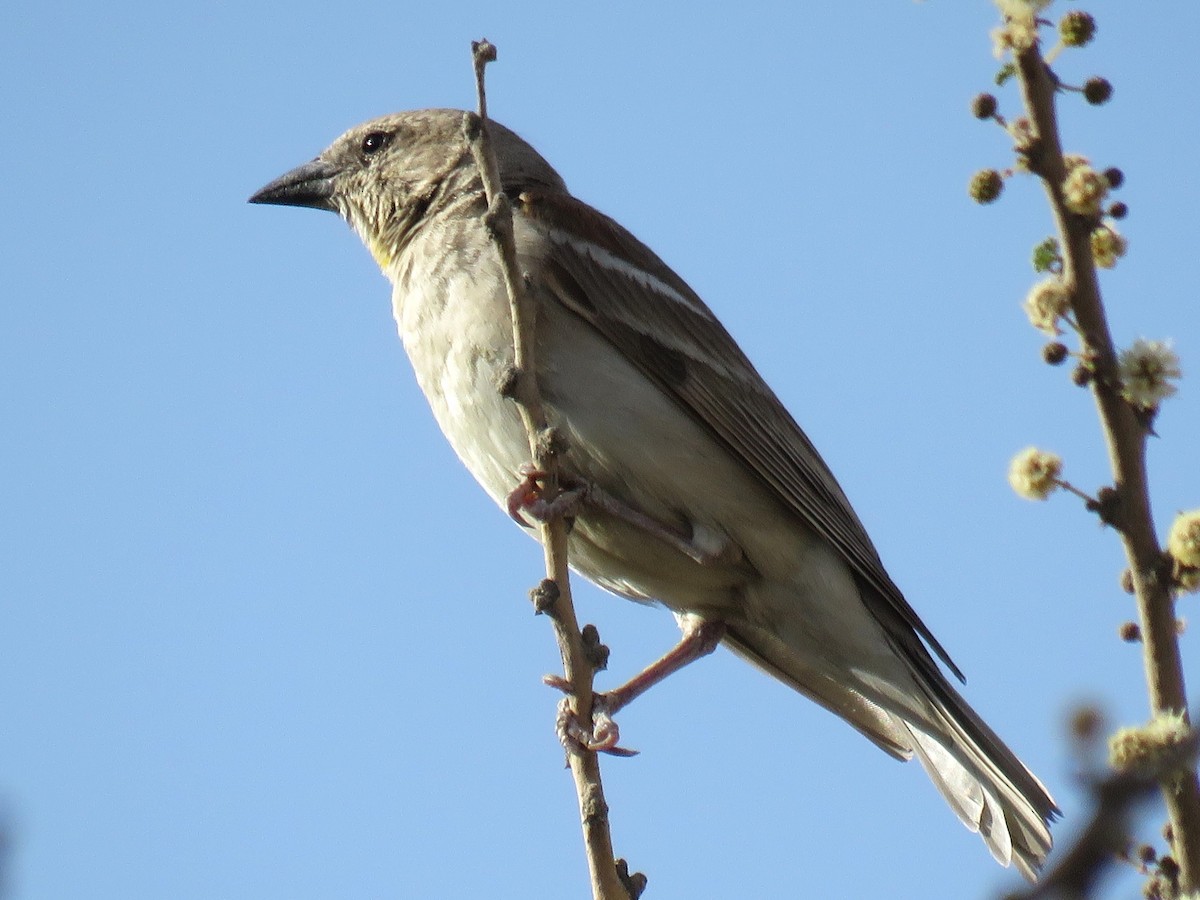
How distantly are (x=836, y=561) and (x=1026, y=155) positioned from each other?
11.7 feet

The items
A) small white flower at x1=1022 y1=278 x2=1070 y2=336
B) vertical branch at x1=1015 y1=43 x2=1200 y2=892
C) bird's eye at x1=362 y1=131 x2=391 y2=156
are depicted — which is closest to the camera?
vertical branch at x1=1015 y1=43 x2=1200 y2=892

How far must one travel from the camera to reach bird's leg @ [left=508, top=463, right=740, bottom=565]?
512 cm

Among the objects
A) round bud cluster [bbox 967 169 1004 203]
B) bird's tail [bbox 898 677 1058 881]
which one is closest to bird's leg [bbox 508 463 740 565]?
bird's tail [bbox 898 677 1058 881]

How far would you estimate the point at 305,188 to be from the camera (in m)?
7.89

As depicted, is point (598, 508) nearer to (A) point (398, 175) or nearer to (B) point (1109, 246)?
(A) point (398, 175)

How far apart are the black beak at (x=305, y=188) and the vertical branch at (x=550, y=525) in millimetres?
3712

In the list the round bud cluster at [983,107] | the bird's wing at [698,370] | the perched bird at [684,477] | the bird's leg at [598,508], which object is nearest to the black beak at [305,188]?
the perched bird at [684,477]

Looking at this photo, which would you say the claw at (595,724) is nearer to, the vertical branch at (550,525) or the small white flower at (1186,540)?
the vertical branch at (550,525)

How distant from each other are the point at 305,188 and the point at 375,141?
48 cm

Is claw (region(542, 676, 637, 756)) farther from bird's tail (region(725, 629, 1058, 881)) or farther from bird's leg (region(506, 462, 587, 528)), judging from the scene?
bird's tail (region(725, 629, 1058, 881))

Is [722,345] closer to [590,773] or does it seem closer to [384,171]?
[384,171]

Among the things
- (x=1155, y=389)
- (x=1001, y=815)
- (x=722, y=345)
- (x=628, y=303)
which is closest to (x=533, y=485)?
(x=628, y=303)

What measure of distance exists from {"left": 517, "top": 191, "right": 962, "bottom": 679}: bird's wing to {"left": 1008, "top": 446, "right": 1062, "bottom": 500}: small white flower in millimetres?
3064

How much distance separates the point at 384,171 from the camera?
754 cm
